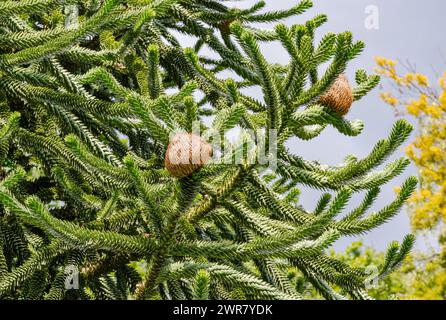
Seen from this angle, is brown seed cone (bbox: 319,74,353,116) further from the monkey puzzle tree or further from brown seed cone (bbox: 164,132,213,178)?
brown seed cone (bbox: 164,132,213,178)

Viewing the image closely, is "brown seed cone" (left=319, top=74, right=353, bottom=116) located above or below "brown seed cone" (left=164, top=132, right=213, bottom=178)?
above

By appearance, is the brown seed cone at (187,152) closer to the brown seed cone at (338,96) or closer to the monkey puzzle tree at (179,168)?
the monkey puzzle tree at (179,168)

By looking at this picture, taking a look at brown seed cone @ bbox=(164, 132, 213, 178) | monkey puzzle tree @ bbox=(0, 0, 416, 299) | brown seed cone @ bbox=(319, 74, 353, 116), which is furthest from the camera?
brown seed cone @ bbox=(319, 74, 353, 116)

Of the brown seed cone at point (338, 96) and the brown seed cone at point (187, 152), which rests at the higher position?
the brown seed cone at point (338, 96)

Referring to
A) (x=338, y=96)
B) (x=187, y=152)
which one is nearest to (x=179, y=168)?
(x=187, y=152)

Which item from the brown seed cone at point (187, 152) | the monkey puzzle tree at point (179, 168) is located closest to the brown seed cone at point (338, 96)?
the monkey puzzle tree at point (179, 168)

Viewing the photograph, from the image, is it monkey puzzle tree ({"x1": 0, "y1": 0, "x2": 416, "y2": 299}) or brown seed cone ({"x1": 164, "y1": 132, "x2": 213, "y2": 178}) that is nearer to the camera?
brown seed cone ({"x1": 164, "y1": 132, "x2": 213, "y2": 178})

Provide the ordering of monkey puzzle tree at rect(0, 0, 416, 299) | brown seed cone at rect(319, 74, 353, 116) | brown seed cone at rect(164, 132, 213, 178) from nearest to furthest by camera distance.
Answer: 1. brown seed cone at rect(164, 132, 213, 178)
2. monkey puzzle tree at rect(0, 0, 416, 299)
3. brown seed cone at rect(319, 74, 353, 116)

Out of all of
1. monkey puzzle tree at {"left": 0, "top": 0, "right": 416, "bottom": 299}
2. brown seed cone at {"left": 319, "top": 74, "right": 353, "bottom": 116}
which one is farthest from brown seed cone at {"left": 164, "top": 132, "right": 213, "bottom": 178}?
brown seed cone at {"left": 319, "top": 74, "right": 353, "bottom": 116}
